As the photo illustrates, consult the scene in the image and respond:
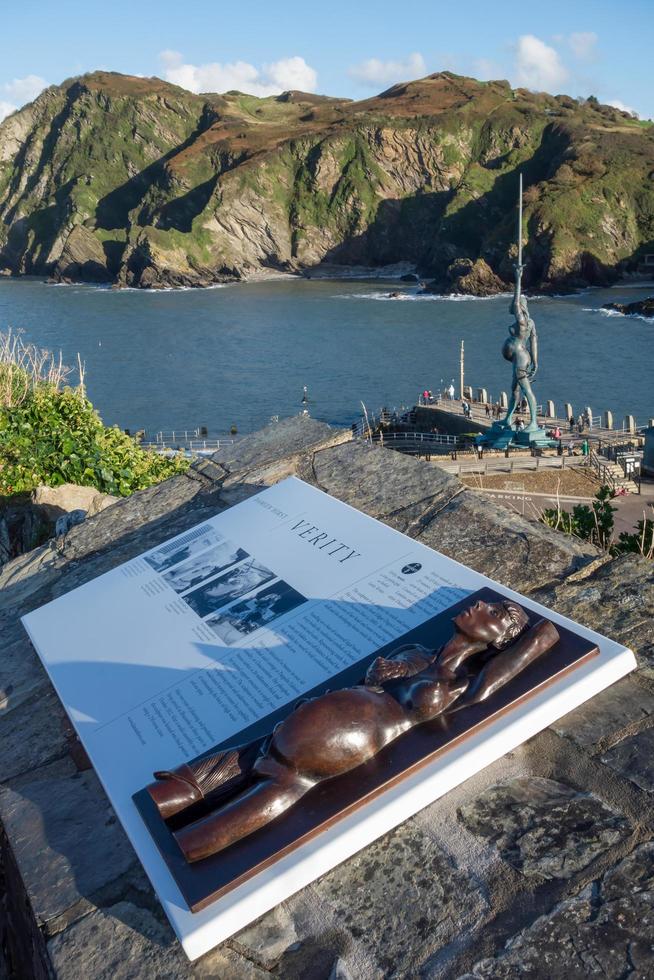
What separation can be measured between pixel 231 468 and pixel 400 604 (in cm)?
222

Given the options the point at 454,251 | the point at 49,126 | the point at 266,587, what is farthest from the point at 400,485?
the point at 49,126

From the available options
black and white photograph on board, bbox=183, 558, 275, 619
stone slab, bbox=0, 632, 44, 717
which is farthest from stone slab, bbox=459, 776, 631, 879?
stone slab, bbox=0, 632, 44, 717

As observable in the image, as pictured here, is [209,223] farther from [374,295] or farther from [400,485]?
[400,485]

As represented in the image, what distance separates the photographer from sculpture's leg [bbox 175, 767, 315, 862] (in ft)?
5.67

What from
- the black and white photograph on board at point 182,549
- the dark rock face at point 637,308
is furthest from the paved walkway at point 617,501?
the dark rock face at point 637,308

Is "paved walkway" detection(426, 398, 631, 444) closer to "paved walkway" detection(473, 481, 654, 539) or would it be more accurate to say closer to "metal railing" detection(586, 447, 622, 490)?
"metal railing" detection(586, 447, 622, 490)

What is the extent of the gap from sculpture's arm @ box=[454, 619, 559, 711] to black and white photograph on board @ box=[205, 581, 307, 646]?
0.74 metres

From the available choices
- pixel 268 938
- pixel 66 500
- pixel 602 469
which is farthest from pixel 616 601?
pixel 602 469

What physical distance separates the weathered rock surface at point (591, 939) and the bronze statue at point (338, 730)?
0.52 m

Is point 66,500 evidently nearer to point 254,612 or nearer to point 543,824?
point 254,612

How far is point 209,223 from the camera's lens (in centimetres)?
10744

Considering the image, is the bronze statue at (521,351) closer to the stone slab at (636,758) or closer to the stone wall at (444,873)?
the stone wall at (444,873)

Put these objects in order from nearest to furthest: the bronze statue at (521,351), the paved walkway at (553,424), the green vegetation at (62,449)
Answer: the green vegetation at (62,449)
the bronze statue at (521,351)
the paved walkway at (553,424)

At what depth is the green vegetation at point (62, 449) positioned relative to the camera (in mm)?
6078
